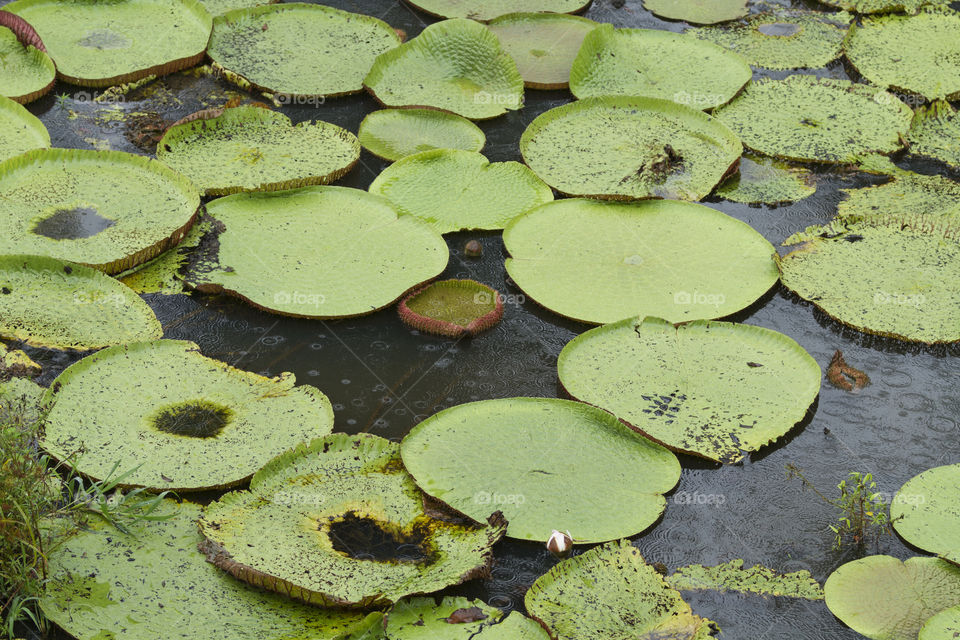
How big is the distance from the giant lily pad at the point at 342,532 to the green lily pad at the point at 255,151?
2442mm

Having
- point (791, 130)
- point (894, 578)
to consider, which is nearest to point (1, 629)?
point (894, 578)

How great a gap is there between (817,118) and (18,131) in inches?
222

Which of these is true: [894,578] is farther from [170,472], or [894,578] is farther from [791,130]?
[791,130]

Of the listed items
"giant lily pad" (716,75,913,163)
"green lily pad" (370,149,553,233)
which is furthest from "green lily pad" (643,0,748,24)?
"green lily pad" (370,149,553,233)

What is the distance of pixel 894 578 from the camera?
4.49 meters

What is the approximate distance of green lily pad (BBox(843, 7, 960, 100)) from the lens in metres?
8.25

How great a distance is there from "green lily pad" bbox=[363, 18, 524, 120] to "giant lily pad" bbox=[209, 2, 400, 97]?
0.90ft

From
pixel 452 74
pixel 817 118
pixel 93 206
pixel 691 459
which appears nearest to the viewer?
pixel 691 459

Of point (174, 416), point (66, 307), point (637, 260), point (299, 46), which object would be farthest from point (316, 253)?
point (299, 46)

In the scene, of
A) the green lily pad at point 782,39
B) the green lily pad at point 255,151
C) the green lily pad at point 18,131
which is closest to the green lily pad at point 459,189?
the green lily pad at point 255,151

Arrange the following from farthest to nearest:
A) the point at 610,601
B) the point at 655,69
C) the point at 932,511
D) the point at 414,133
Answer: the point at 655,69 → the point at 414,133 → the point at 932,511 → the point at 610,601

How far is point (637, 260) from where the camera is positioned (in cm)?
624

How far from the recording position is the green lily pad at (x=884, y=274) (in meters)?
5.91

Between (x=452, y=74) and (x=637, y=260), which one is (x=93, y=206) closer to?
(x=452, y=74)
